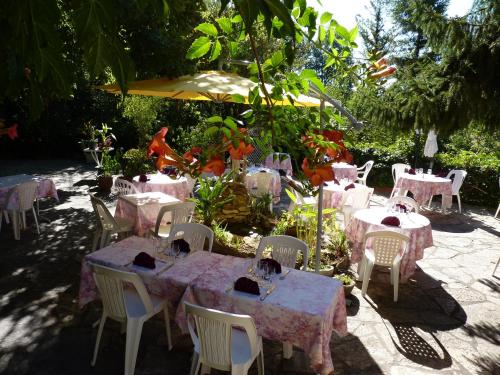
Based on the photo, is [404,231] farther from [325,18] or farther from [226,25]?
[226,25]

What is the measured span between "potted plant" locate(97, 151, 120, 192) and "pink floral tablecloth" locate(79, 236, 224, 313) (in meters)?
6.08

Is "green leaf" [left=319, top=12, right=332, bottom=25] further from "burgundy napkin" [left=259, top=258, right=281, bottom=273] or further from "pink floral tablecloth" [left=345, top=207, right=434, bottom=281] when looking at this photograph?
"pink floral tablecloth" [left=345, top=207, right=434, bottom=281]

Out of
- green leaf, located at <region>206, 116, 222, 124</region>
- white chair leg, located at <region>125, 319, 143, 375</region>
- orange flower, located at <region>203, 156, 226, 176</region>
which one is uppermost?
green leaf, located at <region>206, 116, 222, 124</region>

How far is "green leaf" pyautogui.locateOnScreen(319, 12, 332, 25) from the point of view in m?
1.75

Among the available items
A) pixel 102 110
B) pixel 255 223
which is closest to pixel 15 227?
pixel 255 223

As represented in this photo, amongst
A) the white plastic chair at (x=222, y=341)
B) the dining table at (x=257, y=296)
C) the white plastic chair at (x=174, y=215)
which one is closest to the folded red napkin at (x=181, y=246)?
the dining table at (x=257, y=296)

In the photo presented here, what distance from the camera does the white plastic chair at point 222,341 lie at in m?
2.55

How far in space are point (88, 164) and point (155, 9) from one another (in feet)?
46.6

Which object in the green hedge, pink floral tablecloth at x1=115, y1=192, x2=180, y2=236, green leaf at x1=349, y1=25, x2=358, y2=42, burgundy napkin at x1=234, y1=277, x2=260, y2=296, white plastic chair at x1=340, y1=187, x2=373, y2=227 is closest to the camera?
green leaf at x1=349, y1=25, x2=358, y2=42

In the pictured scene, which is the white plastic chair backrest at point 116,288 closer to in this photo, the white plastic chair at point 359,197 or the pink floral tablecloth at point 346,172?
the white plastic chair at point 359,197

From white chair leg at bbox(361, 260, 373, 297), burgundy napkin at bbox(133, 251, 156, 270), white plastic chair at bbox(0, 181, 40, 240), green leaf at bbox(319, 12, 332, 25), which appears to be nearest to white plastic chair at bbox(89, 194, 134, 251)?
white plastic chair at bbox(0, 181, 40, 240)

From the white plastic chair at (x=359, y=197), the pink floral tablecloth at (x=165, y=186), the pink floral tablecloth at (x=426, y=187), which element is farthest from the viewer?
the pink floral tablecloth at (x=426, y=187)

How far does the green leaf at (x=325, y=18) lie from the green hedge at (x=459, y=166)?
9520 mm

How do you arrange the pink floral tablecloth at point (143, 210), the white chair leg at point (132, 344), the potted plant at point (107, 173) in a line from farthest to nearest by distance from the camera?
the potted plant at point (107, 173), the pink floral tablecloth at point (143, 210), the white chair leg at point (132, 344)
